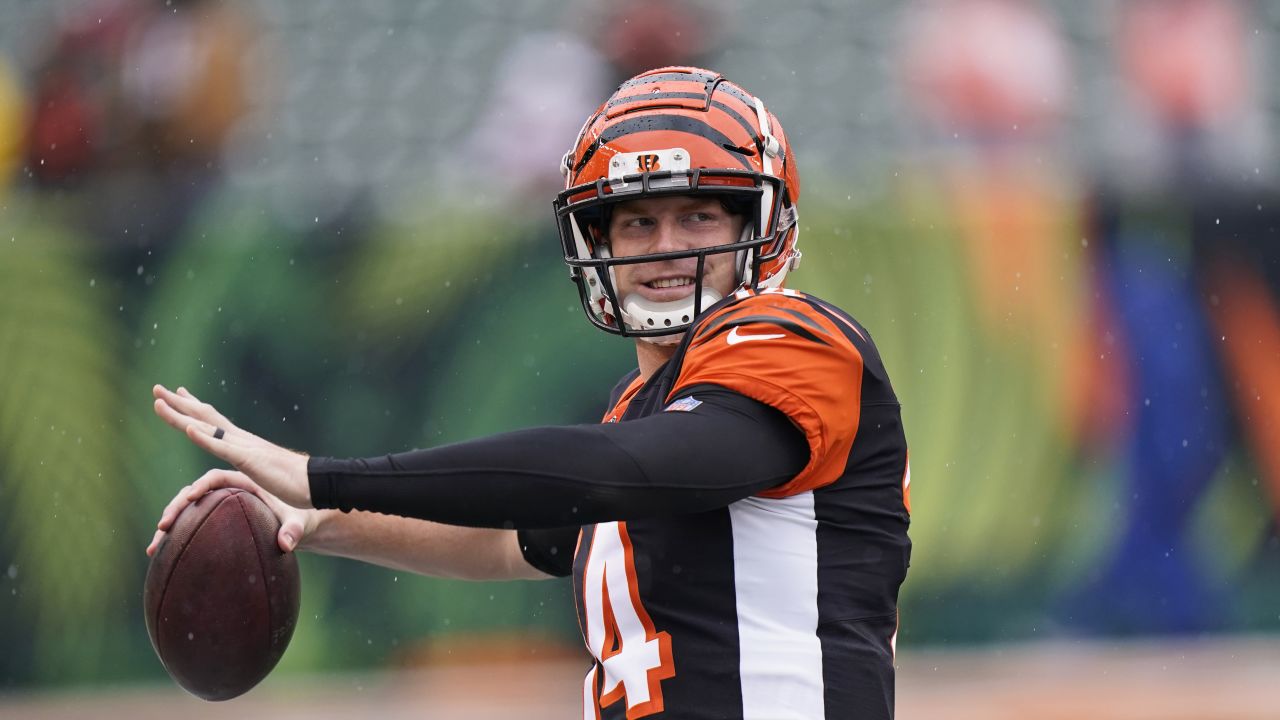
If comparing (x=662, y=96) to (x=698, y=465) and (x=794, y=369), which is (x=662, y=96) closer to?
(x=794, y=369)

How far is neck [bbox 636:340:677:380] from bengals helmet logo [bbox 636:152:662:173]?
323 mm

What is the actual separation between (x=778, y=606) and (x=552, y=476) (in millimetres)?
456

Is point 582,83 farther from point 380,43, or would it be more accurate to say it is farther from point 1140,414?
point 1140,414

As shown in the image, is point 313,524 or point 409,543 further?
point 409,543

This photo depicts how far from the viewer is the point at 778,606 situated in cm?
228

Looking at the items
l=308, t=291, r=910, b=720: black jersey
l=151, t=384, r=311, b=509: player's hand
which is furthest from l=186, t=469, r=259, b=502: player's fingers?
l=308, t=291, r=910, b=720: black jersey

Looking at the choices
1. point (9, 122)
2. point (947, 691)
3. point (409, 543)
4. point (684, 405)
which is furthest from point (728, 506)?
point (9, 122)

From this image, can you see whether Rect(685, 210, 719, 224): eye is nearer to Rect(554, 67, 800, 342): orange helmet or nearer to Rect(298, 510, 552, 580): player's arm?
Rect(554, 67, 800, 342): orange helmet

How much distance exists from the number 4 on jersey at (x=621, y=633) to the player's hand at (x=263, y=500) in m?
0.57

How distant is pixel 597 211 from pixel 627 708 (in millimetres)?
939

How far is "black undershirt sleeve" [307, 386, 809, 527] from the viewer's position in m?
2.02

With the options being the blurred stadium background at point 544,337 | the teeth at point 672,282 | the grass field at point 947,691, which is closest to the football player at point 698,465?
the teeth at point 672,282

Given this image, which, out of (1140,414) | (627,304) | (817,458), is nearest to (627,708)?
(817,458)

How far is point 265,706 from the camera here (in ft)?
22.5
